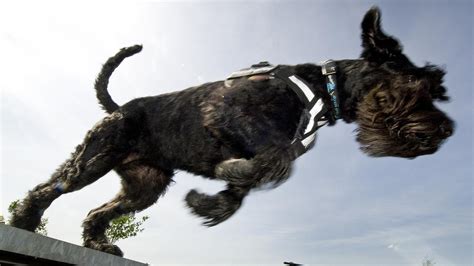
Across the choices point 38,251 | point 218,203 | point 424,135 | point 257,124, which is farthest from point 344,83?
point 38,251

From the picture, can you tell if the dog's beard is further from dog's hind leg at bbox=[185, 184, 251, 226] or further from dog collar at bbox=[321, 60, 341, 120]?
dog's hind leg at bbox=[185, 184, 251, 226]

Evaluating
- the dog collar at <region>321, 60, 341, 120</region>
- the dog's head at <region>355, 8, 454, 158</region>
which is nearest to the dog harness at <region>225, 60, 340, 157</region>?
the dog collar at <region>321, 60, 341, 120</region>

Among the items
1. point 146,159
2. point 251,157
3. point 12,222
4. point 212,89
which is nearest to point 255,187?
point 251,157

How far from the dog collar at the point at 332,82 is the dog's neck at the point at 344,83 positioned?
36 mm

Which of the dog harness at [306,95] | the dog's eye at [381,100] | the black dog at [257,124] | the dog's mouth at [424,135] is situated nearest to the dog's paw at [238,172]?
the black dog at [257,124]

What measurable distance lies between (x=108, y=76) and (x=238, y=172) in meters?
3.19

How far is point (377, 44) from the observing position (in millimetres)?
4340

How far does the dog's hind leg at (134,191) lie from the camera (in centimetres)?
520

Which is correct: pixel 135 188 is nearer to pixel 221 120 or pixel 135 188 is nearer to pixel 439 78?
pixel 221 120

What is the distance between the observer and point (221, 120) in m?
4.25

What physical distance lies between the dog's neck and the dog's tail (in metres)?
2.73

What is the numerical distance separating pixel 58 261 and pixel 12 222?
2.11 m

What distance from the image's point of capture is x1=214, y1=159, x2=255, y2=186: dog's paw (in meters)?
3.79

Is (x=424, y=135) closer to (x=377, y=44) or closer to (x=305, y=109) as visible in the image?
(x=377, y=44)
